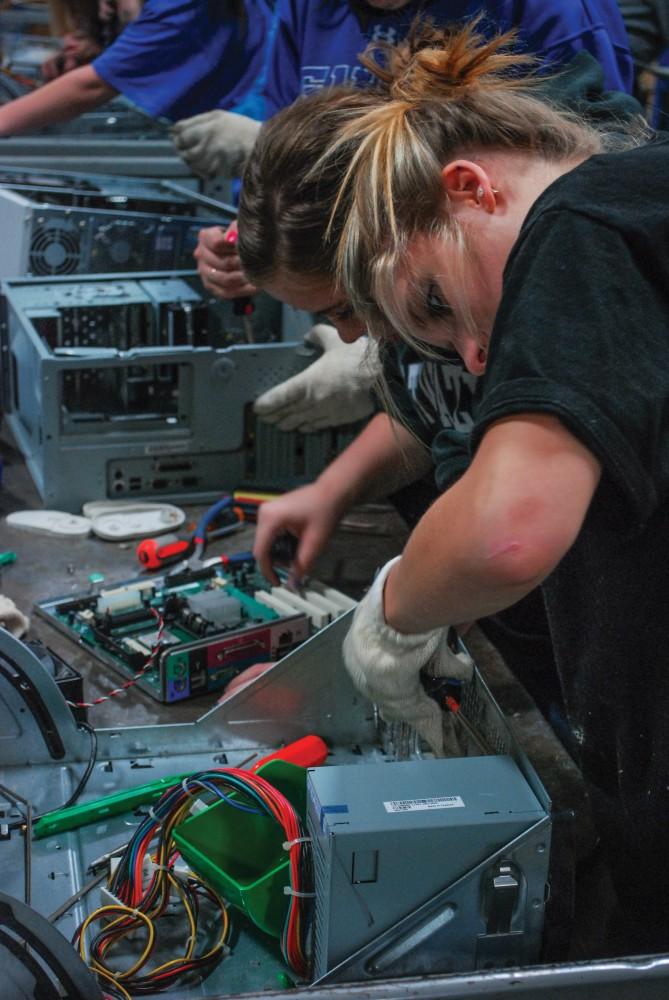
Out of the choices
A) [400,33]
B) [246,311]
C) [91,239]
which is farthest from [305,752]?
[91,239]

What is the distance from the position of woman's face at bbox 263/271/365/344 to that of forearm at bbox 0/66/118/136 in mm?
2073

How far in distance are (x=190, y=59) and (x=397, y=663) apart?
2325mm

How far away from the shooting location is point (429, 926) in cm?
110

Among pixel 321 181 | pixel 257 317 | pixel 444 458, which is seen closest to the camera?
pixel 321 181

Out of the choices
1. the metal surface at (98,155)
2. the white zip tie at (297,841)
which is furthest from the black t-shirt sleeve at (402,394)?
the metal surface at (98,155)

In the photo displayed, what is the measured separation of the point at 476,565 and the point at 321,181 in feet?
1.74

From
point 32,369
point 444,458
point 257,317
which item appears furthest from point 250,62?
point 444,458

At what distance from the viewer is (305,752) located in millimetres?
1483

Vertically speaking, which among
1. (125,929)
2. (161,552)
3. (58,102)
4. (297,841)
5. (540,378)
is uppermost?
(540,378)

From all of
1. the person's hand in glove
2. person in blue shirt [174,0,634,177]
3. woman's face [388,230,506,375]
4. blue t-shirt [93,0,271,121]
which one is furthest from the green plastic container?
blue t-shirt [93,0,271,121]

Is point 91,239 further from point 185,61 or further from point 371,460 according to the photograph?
point 371,460

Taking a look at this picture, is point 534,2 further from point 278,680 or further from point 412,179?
point 278,680

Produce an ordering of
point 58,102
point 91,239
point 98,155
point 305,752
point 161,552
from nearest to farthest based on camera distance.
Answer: point 305,752 → point 161,552 → point 91,239 → point 58,102 → point 98,155

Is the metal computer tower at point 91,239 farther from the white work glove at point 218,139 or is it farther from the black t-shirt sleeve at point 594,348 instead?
the black t-shirt sleeve at point 594,348
